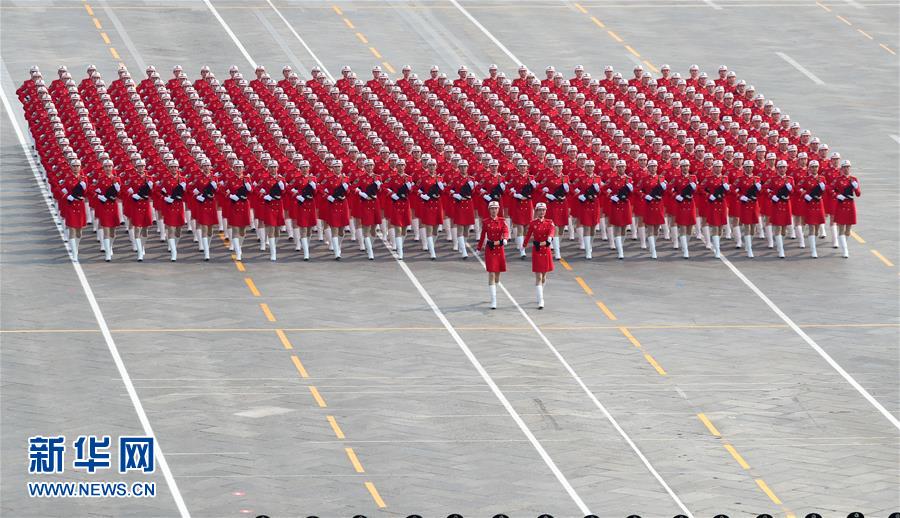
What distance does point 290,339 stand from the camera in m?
53.1

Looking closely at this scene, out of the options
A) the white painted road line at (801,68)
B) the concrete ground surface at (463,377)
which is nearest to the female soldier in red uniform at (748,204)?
the concrete ground surface at (463,377)

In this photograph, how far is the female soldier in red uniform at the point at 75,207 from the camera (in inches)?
2356

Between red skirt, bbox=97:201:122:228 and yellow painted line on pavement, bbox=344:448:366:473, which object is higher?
yellow painted line on pavement, bbox=344:448:366:473

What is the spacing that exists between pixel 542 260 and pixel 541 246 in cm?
→ 38

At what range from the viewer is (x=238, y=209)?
60.0 metres

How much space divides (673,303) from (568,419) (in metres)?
9.42

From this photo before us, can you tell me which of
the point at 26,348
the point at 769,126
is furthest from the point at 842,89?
the point at 26,348

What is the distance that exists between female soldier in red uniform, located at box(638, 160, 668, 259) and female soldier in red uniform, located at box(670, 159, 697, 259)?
0.33 meters

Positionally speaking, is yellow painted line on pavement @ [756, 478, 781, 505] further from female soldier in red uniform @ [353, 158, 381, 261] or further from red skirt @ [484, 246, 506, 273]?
female soldier in red uniform @ [353, 158, 381, 261]

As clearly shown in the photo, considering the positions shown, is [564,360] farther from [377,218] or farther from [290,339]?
[377,218]

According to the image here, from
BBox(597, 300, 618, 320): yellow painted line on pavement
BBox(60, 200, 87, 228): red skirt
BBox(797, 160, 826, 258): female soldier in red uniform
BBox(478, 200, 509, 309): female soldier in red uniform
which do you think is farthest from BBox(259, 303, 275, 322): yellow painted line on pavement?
BBox(797, 160, 826, 258): female soldier in red uniform

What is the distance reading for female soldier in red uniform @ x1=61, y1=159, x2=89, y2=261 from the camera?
59.8 meters

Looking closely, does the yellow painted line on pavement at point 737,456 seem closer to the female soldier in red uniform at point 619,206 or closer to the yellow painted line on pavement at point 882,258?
the female soldier in red uniform at point 619,206

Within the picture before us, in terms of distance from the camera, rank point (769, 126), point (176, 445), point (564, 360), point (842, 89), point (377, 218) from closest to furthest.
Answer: point (176, 445), point (564, 360), point (377, 218), point (769, 126), point (842, 89)
